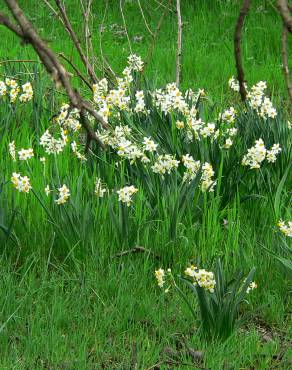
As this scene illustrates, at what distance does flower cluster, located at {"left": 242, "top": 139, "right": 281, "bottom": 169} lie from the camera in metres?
3.70

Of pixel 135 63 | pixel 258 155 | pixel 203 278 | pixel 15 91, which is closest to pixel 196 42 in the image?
pixel 135 63

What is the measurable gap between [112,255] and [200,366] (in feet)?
2.69

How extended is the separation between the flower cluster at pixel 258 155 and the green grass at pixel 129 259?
0.45ft

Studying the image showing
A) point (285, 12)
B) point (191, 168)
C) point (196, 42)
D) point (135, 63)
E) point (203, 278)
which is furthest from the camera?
point (196, 42)

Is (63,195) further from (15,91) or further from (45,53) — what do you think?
(45,53)

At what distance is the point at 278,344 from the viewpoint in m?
2.97

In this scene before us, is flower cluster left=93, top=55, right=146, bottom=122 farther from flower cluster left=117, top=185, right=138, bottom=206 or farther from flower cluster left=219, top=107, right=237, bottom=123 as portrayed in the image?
flower cluster left=117, top=185, right=138, bottom=206

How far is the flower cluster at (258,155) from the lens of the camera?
146 inches

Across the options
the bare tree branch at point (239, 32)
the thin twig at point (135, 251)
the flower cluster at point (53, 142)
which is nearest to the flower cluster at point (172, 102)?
the flower cluster at point (53, 142)

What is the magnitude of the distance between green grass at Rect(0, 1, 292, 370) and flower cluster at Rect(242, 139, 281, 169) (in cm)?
14

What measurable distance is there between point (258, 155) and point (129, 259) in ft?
2.81

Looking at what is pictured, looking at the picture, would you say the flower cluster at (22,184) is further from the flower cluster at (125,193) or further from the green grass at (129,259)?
the flower cluster at (125,193)

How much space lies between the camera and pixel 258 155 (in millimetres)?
3707

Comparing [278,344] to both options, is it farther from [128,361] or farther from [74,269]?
[74,269]
